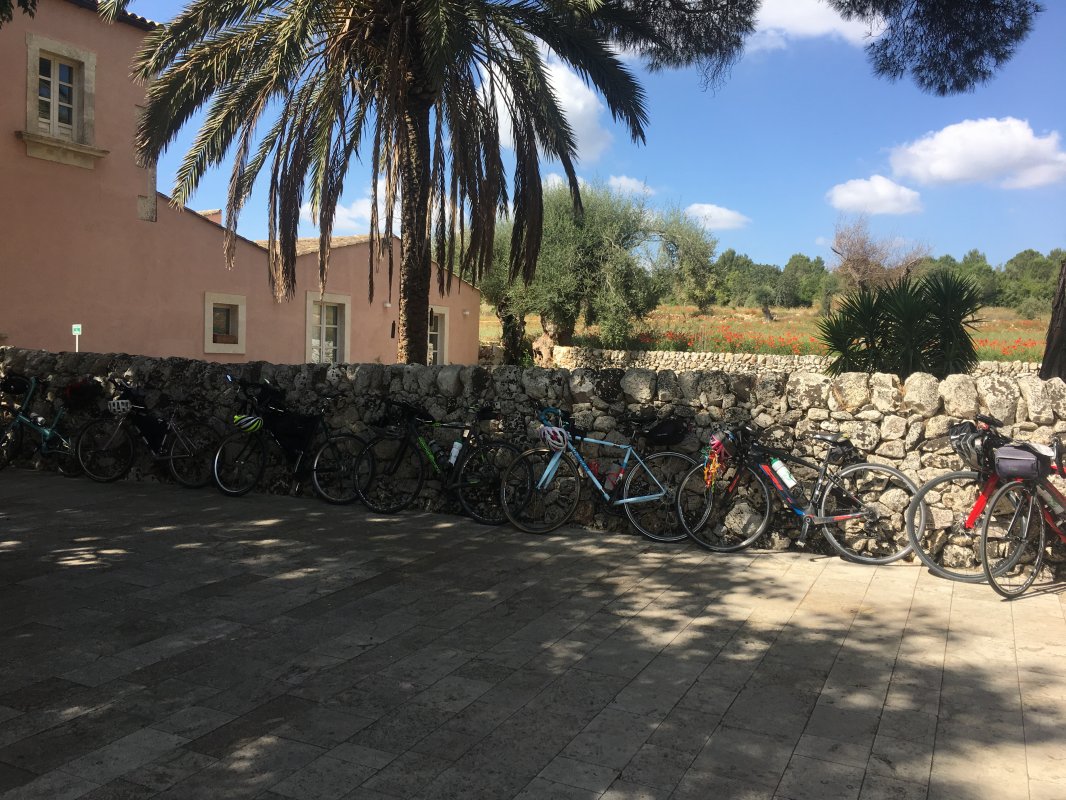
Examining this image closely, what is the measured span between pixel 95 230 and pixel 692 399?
12101 mm

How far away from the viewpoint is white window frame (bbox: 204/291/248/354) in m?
16.2

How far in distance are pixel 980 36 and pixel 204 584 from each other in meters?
10.4

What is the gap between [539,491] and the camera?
6656 millimetres

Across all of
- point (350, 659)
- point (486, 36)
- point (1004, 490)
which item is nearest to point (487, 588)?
point (350, 659)

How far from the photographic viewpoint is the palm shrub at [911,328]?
8688 millimetres

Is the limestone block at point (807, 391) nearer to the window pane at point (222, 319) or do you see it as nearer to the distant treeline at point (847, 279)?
the window pane at point (222, 319)

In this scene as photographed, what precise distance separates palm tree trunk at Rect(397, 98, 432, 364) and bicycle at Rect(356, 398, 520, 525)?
2360 millimetres

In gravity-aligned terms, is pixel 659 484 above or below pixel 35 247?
below

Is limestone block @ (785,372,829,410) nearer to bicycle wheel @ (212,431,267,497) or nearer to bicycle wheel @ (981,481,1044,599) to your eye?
bicycle wheel @ (981,481,1044,599)

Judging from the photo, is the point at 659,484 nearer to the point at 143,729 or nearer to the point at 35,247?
the point at 143,729

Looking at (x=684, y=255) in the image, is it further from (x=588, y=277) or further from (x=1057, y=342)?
(x=1057, y=342)

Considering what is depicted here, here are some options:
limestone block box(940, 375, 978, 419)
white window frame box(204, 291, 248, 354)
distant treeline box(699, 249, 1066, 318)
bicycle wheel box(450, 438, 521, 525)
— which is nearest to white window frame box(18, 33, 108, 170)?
white window frame box(204, 291, 248, 354)

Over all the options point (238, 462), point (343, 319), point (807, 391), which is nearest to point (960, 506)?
point (807, 391)

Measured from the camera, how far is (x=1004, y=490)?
5.12 m
